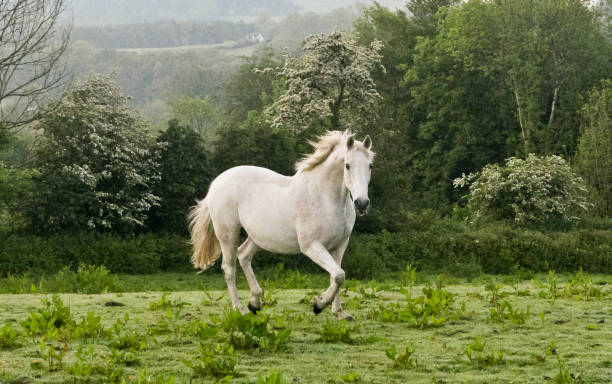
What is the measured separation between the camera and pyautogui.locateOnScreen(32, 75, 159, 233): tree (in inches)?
981

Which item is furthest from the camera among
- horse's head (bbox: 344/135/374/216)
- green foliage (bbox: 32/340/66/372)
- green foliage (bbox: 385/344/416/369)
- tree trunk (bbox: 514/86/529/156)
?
tree trunk (bbox: 514/86/529/156)

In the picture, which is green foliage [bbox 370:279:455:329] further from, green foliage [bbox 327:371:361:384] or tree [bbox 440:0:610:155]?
tree [bbox 440:0:610:155]

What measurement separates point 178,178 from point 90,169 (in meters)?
3.31

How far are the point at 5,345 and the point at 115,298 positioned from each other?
3.63 meters

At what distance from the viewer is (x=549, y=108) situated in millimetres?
46281

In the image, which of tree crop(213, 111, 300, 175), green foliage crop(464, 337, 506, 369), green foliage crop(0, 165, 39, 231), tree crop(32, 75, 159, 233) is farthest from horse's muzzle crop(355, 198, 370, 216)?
tree crop(213, 111, 300, 175)

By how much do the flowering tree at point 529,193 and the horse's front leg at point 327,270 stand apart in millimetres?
23048

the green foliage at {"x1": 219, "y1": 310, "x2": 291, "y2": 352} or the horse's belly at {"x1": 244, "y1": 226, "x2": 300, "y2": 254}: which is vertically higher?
the horse's belly at {"x1": 244, "y1": 226, "x2": 300, "y2": 254}

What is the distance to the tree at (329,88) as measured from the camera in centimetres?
3497

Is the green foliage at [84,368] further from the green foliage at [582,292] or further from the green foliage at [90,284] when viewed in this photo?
the green foliage at [90,284]

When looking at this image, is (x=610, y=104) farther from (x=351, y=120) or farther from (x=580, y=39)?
(x=351, y=120)

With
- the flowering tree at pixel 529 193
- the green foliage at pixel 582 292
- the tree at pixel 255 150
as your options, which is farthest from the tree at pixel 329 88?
the green foliage at pixel 582 292

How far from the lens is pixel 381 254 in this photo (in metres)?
25.2

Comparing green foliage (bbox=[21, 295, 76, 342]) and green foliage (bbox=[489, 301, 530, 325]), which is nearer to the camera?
green foliage (bbox=[21, 295, 76, 342])
